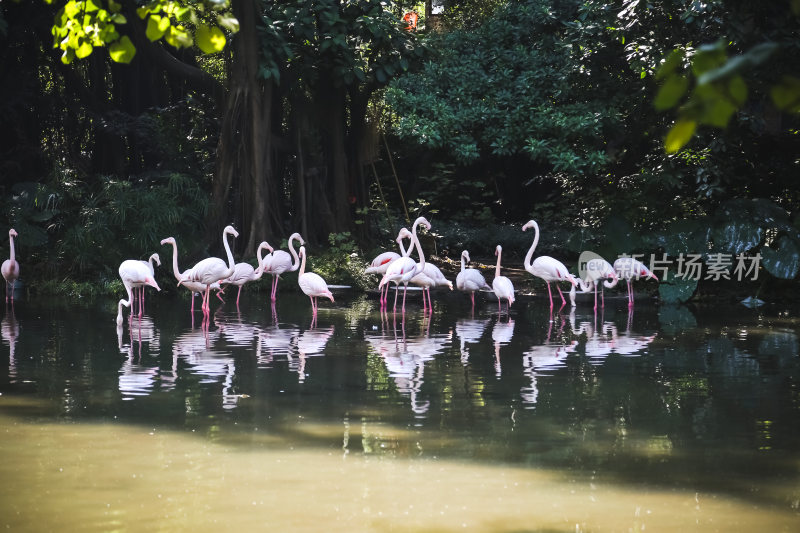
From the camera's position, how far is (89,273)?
47.2ft

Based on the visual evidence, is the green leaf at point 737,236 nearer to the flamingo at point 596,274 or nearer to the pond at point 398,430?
the flamingo at point 596,274

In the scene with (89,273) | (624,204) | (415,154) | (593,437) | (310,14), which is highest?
(310,14)

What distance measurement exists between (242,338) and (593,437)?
4.81 meters

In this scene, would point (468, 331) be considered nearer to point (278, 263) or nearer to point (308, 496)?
point (278, 263)

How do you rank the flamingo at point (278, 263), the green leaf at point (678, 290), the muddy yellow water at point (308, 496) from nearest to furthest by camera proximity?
the muddy yellow water at point (308, 496) < the green leaf at point (678, 290) < the flamingo at point (278, 263)

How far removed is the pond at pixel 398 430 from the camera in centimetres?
404

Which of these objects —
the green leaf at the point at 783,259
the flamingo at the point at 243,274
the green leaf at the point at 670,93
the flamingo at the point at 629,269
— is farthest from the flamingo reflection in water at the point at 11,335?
the green leaf at the point at 783,259

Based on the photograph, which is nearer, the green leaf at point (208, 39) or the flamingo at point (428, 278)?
the green leaf at point (208, 39)

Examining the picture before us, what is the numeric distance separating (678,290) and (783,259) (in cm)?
147

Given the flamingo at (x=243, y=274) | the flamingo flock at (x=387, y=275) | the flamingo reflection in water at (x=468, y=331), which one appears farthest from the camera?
the flamingo at (x=243, y=274)

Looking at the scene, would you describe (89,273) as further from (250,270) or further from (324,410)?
(324,410)

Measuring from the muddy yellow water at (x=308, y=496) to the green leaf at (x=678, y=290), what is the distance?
29.7 ft

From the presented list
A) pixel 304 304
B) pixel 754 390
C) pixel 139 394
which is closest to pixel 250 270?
pixel 304 304

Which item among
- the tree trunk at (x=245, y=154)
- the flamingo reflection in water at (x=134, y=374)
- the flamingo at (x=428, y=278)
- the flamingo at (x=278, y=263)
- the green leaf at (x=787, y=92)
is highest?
the tree trunk at (x=245, y=154)
